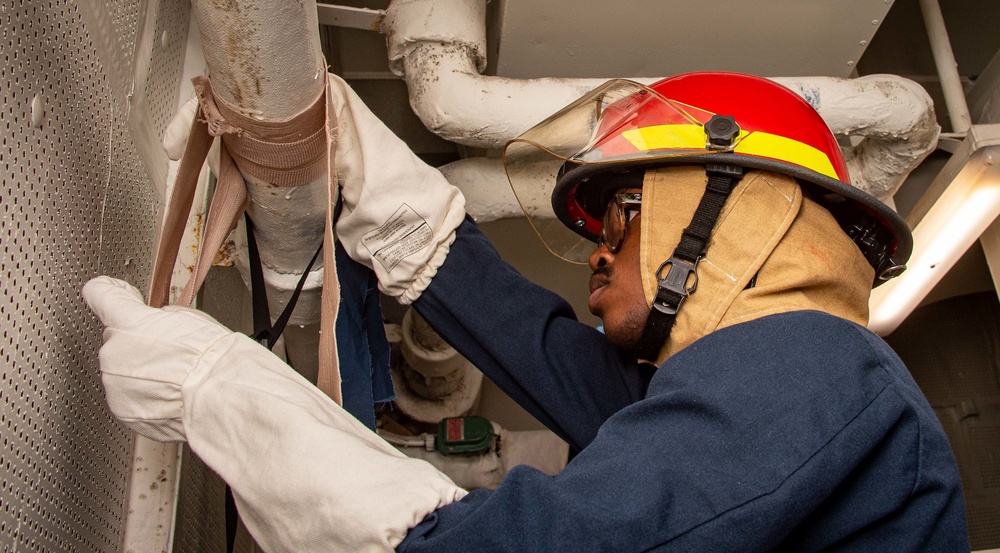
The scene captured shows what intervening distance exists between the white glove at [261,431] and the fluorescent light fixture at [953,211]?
1384 mm

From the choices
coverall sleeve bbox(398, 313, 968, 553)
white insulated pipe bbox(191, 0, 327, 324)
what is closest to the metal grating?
white insulated pipe bbox(191, 0, 327, 324)

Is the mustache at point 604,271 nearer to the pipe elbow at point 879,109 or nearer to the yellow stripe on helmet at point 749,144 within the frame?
the yellow stripe on helmet at point 749,144

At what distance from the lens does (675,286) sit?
120 centimetres

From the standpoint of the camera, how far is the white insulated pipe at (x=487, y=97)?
1.58 m

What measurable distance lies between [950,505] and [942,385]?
7.18ft

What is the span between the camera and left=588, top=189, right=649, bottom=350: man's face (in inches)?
50.8

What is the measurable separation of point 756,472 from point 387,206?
2.45 ft

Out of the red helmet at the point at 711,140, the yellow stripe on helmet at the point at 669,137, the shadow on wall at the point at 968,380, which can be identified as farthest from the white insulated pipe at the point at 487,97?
the shadow on wall at the point at 968,380

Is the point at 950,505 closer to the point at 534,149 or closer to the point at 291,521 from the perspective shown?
the point at 291,521

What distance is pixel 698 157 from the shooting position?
125 centimetres

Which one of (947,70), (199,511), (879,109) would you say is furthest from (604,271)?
(947,70)

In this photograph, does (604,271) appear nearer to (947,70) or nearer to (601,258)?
(601,258)

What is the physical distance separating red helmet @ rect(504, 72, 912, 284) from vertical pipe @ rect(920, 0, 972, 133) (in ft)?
2.58

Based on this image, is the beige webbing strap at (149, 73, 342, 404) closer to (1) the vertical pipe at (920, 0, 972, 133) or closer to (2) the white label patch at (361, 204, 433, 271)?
(2) the white label patch at (361, 204, 433, 271)
